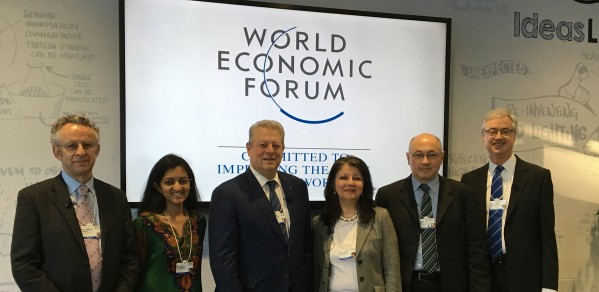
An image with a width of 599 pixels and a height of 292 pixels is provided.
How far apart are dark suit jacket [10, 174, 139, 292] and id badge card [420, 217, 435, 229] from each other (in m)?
1.52

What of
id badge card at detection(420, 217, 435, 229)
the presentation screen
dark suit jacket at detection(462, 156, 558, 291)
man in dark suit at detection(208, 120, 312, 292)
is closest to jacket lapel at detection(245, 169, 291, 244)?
man in dark suit at detection(208, 120, 312, 292)

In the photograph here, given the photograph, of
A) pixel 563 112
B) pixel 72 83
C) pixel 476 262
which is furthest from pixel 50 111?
pixel 563 112

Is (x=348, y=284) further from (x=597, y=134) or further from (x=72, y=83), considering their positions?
(x=597, y=134)

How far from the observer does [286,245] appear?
2570mm

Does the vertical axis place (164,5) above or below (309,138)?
above

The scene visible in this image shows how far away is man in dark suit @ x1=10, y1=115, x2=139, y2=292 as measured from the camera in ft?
7.48

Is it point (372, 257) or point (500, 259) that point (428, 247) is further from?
point (500, 259)

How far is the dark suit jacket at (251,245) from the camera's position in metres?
2.49

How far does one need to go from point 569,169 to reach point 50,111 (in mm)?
3946

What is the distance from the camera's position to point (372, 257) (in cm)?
256

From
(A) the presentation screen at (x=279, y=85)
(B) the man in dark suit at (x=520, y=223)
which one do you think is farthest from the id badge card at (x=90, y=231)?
(B) the man in dark suit at (x=520, y=223)

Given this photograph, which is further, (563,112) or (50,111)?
(563,112)

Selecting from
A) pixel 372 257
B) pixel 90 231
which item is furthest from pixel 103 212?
pixel 372 257

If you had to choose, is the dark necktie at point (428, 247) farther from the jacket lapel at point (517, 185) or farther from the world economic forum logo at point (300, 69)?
the world economic forum logo at point (300, 69)
